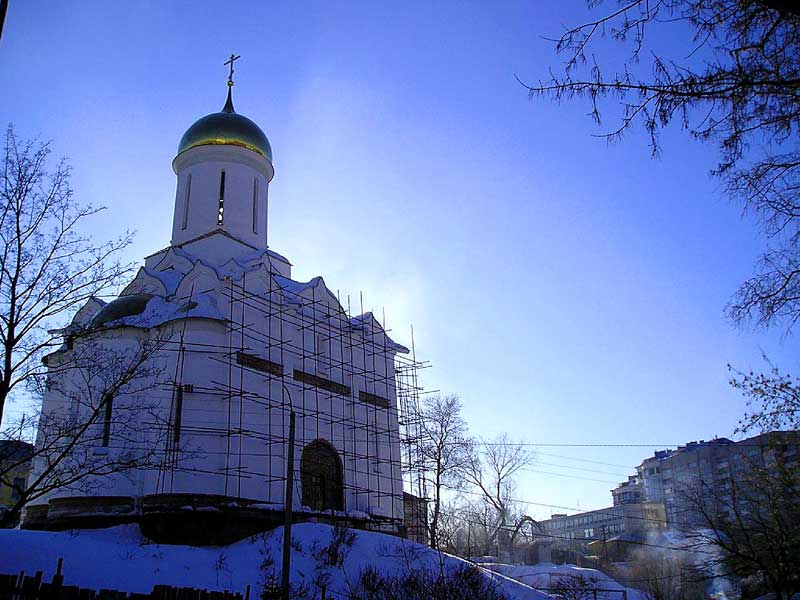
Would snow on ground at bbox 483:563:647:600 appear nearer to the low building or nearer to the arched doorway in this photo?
the arched doorway

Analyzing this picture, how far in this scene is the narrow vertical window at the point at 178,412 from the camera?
581 inches

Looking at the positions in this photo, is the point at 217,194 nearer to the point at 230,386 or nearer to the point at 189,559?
the point at 230,386

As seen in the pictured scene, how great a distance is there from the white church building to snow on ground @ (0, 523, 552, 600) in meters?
0.94

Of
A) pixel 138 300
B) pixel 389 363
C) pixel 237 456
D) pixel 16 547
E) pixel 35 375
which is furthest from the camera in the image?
pixel 389 363

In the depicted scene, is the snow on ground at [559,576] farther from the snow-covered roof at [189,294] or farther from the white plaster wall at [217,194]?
the white plaster wall at [217,194]

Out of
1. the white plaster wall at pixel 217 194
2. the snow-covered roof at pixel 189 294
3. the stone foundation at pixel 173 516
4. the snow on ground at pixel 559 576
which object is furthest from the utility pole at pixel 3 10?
the snow on ground at pixel 559 576

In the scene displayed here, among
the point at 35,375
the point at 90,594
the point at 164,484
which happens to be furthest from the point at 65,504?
the point at 90,594

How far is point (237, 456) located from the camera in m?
15.0

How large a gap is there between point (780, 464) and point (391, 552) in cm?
769

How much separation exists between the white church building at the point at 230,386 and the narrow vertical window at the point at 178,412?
3 cm

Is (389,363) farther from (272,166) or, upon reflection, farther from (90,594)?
(90,594)

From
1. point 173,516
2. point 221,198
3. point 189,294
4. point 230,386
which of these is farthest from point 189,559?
point 221,198

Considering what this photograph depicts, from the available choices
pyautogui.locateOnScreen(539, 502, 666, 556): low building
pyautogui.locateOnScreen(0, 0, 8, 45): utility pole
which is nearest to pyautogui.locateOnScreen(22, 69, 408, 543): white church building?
pyautogui.locateOnScreen(0, 0, 8, 45): utility pole

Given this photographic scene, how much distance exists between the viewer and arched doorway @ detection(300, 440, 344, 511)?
54.1 feet
